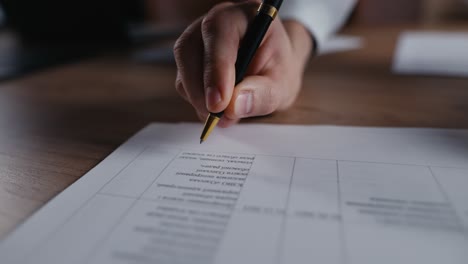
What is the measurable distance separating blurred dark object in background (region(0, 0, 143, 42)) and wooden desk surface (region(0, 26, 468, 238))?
35 centimetres

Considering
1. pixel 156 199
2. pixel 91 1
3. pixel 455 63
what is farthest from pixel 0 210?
pixel 91 1

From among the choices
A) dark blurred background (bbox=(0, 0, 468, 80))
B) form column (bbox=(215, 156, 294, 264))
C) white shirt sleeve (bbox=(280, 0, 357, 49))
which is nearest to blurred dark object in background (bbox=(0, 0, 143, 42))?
dark blurred background (bbox=(0, 0, 468, 80))

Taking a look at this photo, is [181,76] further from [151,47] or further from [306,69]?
[151,47]

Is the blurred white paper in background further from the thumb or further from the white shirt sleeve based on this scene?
the thumb

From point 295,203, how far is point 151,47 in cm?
80

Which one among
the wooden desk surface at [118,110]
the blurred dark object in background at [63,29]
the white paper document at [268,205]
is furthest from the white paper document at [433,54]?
the blurred dark object in background at [63,29]

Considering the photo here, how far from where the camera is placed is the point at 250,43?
347mm

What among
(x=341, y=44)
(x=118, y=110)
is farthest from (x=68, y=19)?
(x=341, y=44)

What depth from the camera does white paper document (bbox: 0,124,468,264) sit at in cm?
20

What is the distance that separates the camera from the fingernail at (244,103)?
→ 33cm

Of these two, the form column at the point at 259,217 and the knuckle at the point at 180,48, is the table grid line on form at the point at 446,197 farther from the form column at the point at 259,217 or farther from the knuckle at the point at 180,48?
the knuckle at the point at 180,48

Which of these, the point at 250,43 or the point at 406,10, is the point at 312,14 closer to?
the point at 250,43

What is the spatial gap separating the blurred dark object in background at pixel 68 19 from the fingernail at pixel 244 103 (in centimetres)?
79

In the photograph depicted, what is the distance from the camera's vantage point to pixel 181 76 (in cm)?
36
